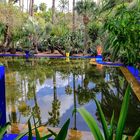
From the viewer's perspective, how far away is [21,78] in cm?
1038

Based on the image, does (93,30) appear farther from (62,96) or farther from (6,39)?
(62,96)

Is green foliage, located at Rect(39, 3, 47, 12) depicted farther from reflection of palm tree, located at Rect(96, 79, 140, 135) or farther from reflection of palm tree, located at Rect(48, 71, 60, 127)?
reflection of palm tree, located at Rect(48, 71, 60, 127)

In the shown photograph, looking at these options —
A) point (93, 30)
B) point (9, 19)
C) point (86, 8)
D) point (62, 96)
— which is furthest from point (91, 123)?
point (86, 8)

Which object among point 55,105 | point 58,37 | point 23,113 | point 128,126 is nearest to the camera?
point 128,126

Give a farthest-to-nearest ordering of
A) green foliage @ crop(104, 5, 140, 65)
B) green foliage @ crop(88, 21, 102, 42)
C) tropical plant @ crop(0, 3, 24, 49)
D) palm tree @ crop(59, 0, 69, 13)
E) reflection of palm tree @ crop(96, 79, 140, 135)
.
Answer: palm tree @ crop(59, 0, 69, 13) → green foliage @ crop(88, 21, 102, 42) → tropical plant @ crop(0, 3, 24, 49) → green foliage @ crop(104, 5, 140, 65) → reflection of palm tree @ crop(96, 79, 140, 135)

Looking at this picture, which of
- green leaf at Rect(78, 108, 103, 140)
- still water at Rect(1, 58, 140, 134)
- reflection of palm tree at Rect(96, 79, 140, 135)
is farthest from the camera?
still water at Rect(1, 58, 140, 134)

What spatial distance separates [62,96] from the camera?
755 cm

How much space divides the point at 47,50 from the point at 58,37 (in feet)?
5.83

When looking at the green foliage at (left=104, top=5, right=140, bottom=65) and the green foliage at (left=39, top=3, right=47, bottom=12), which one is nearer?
the green foliage at (left=104, top=5, right=140, bottom=65)

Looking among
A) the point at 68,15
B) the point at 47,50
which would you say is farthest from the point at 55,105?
the point at 68,15

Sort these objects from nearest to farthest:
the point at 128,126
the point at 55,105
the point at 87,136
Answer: the point at 87,136 → the point at 128,126 → the point at 55,105

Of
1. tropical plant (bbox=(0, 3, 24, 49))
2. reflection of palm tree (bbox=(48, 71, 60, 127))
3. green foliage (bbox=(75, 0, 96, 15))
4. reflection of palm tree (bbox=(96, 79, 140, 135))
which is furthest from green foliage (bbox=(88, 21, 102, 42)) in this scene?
reflection of palm tree (bbox=(48, 71, 60, 127))

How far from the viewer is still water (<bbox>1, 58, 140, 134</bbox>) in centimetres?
541

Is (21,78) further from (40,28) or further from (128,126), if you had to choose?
(40,28)
